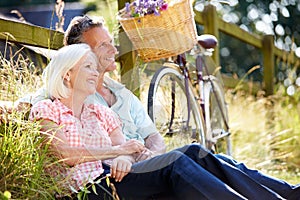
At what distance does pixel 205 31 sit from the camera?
5859 mm

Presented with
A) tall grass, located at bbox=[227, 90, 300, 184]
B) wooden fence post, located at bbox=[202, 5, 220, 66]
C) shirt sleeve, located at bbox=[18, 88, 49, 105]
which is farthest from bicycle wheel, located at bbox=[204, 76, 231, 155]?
shirt sleeve, located at bbox=[18, 88, 49, 105]

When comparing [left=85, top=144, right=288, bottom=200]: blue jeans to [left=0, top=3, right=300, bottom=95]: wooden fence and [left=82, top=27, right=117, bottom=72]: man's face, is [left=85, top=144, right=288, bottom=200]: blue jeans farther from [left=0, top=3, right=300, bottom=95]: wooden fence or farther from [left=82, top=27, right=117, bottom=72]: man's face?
[left=0, top=3, right=300, bottom=95]: wooden fence

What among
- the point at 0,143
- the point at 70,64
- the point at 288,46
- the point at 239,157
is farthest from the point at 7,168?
the point at 288,46

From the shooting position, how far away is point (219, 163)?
2.90 meters

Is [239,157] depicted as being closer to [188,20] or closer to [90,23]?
[188,20]

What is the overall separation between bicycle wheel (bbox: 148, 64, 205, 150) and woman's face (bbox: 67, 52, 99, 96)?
90 centimetres

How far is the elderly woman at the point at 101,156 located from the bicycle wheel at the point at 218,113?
1712 millimetres

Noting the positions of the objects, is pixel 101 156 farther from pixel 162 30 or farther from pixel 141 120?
pixel 162 30

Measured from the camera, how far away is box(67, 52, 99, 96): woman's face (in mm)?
2912

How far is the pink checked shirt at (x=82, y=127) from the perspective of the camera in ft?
9.06

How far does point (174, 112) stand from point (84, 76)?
1.28m

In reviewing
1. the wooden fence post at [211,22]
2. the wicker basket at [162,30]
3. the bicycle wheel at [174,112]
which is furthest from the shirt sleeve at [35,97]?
the wooden fence post at [211,22]

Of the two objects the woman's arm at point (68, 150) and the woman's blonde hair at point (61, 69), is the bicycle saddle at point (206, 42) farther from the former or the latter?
the woman's arm at point (68, 150)

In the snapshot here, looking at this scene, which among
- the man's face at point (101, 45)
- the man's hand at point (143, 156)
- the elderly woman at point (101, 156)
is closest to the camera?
the elderly woman at point (101, 156)
